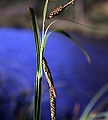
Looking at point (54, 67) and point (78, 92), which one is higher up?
point (54, 67)

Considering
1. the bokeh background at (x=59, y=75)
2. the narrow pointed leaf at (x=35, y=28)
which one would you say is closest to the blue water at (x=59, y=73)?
the bokeh background at (x=59, y=75)

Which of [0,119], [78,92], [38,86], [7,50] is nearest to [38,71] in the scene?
[38,86]

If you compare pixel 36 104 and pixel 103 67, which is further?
pixel 103 67


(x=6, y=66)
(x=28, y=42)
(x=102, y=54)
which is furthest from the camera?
(x=28, y=42)

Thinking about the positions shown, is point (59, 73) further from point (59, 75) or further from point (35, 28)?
point (35, 28)

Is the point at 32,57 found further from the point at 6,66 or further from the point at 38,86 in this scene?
the point at 38,86

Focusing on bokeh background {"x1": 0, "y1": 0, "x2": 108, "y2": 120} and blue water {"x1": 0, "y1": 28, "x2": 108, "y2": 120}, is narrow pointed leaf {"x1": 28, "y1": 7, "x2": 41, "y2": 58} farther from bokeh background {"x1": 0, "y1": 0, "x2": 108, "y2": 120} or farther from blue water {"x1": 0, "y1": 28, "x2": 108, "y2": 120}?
blue water {"x1": 0, "y1": 28, "x2": 108, "y2": 120}

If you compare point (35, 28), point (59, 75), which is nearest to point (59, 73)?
point (59, 75)

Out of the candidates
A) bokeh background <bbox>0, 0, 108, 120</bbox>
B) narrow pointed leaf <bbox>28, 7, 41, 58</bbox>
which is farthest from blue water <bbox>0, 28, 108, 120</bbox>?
narrow pointed leaf <bbox>28, 7, 41, 58</bbox>
